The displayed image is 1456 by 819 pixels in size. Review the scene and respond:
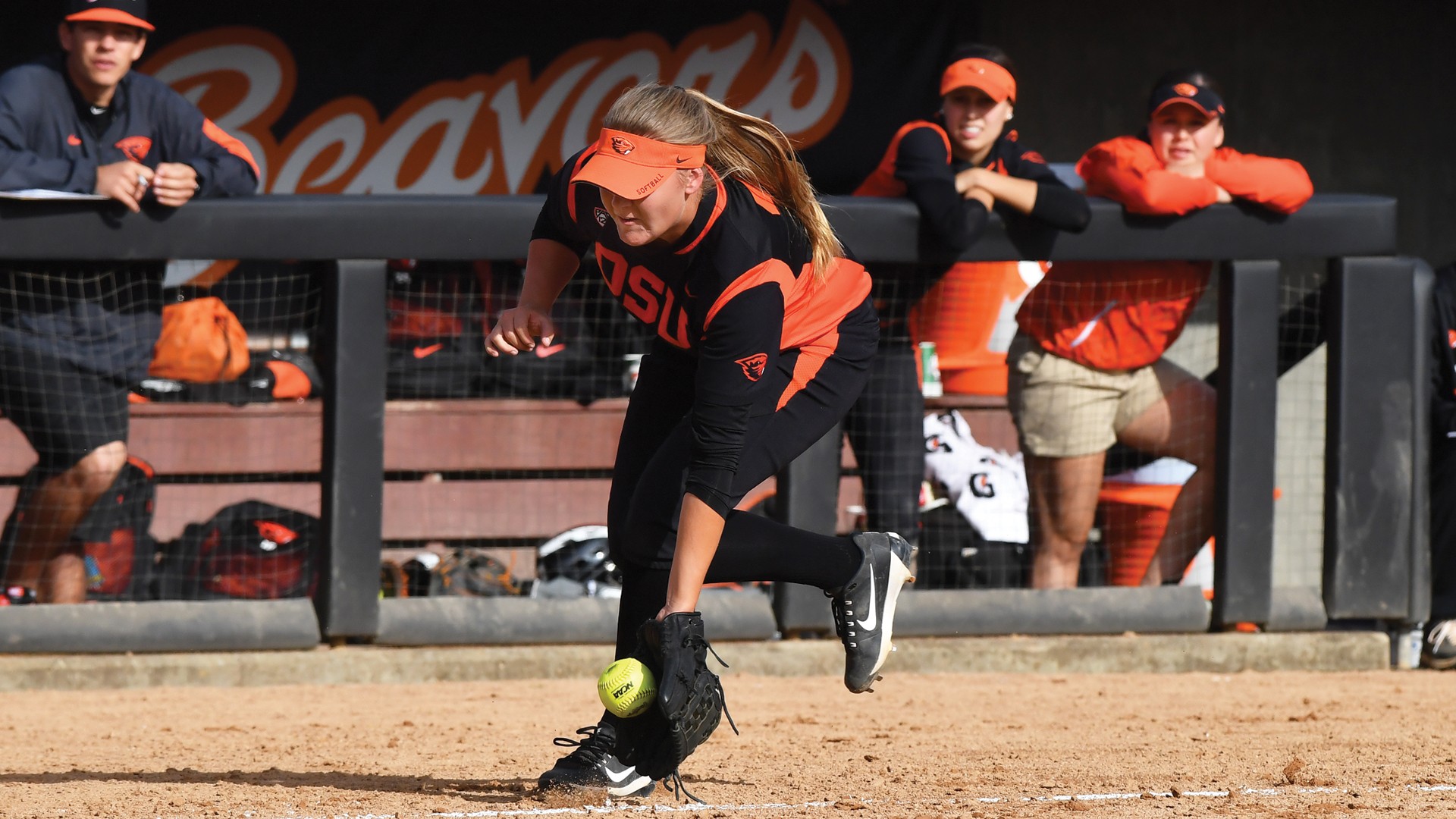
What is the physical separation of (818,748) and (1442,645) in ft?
8.13

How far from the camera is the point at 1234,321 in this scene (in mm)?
5320

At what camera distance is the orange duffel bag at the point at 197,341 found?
4.96m

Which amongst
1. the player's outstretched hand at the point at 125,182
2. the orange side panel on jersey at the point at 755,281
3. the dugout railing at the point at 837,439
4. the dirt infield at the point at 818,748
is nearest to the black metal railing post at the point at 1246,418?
the dugout railing at the point at 837,439

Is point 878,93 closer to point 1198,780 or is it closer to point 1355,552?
point 1355,552

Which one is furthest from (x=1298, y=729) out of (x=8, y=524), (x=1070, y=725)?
(x=8, y=524)

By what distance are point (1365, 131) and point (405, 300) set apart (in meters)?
4.48

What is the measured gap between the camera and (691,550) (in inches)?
122

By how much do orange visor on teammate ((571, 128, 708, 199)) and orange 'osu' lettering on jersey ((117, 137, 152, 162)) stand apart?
2.41 meters

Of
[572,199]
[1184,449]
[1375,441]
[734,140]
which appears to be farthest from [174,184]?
[1375,441]

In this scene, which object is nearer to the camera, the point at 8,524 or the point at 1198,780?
the point at 1198,780

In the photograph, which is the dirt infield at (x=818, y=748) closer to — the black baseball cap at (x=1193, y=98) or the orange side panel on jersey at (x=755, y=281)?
Result: the orange side panel on jersey at (x=755, y=281)

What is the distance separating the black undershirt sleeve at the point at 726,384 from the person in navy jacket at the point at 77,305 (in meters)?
2.34

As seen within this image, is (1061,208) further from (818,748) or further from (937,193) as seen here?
(818,748)

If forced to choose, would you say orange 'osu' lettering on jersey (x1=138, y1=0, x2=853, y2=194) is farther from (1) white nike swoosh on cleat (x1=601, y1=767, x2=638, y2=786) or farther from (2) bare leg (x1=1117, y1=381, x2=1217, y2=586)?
(1) white nike swoosh on cleat (x1=601, y1=767, x2=638, y2=786)
